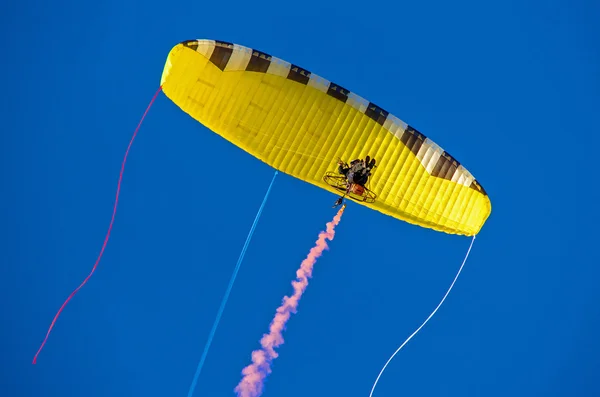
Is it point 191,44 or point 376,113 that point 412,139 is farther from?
point 191,44

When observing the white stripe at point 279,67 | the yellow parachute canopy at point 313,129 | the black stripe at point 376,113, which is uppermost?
the black stripe at point 376,113

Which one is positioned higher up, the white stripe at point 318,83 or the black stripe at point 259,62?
the white stripe at point 318,83

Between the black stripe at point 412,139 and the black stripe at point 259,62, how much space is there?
2.91 m

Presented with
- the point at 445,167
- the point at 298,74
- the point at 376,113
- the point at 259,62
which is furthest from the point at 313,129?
the point at 445,167

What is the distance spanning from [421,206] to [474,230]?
1.19 meters

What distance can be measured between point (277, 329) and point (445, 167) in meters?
4.85

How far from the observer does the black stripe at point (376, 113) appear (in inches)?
605

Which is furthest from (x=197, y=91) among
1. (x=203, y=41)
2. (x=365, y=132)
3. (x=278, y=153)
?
(x=365, y=132)

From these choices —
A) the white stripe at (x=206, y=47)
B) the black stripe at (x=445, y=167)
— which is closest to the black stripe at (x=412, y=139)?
the black stripe at (x=445, y=167)

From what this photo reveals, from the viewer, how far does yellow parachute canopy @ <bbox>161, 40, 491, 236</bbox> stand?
14.7 metres

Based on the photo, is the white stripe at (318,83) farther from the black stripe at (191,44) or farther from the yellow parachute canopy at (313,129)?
the black stripe at (191,44)

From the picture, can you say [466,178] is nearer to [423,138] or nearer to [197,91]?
[423,138]

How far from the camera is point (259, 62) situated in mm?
14750

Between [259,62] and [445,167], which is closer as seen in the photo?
[259,62]
